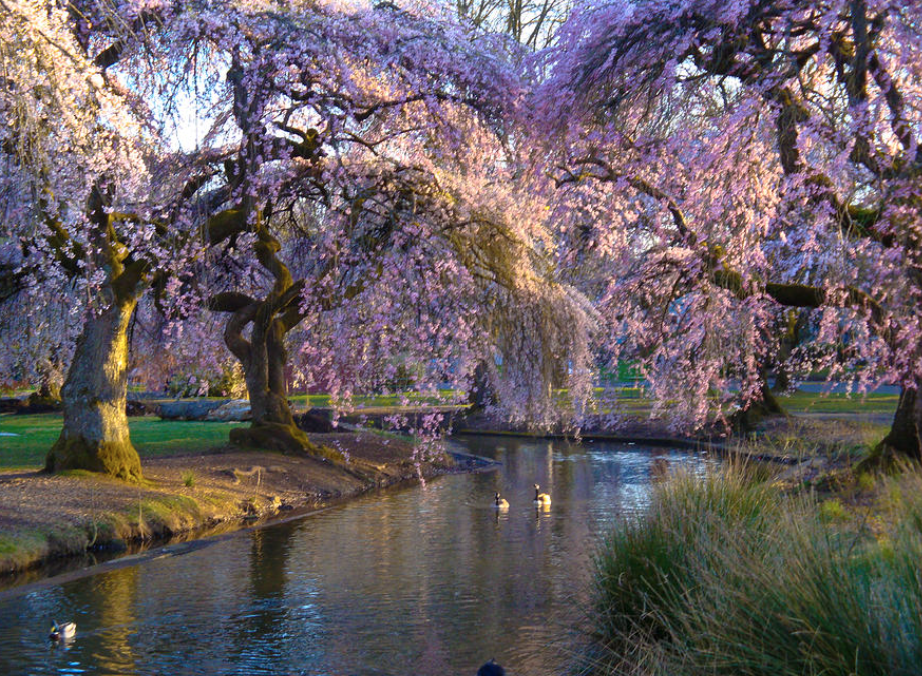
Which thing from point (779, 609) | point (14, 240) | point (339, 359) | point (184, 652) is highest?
point (14, 240)

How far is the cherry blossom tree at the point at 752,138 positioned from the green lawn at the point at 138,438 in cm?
1474

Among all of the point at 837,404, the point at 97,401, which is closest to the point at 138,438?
the point at 97,401

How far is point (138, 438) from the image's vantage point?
30.5 metres

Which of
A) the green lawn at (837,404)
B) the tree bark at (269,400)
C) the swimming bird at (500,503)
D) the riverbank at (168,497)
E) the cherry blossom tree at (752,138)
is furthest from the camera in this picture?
the green lawn at (837,404)

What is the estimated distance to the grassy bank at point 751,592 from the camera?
20.3ft

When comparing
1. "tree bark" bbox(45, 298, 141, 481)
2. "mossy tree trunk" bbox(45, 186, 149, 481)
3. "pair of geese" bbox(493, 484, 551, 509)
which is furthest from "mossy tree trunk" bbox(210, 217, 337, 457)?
"pair of geese" bbox(493, 484, 551, 509)

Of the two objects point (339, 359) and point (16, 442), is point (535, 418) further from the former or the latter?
point (16, 442)

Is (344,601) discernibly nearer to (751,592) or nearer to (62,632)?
(62,632)

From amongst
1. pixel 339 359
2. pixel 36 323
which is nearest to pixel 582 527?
pixel 339 359

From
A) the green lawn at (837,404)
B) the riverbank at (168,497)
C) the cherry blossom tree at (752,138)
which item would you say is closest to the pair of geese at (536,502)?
the riverbank at (168,497)

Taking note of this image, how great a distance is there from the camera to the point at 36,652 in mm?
10641

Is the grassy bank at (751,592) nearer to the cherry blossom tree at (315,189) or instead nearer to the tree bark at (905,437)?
the tree bark at (905,437)

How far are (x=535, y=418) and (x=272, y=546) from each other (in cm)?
684

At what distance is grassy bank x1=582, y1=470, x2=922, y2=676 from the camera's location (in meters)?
6.19
